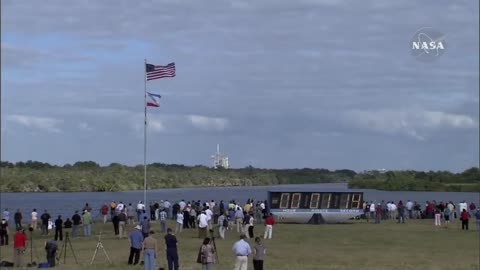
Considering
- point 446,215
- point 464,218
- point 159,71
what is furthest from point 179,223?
point 446,215

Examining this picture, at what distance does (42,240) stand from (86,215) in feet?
7.85

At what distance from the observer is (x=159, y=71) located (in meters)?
42.7

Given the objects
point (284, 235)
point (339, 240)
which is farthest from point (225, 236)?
point (339, 240)

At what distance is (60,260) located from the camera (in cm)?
2944

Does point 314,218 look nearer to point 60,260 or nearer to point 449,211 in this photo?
point 449,211

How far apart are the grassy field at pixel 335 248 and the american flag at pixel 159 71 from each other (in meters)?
8.03

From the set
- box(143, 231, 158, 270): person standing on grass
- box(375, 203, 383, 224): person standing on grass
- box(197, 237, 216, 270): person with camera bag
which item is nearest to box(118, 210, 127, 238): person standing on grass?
box(143, 231, 158, 270): person standing on grass

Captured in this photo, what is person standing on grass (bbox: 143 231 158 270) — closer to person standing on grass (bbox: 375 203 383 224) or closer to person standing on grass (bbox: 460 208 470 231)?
person standing on grass (bbox: 460 208 470 231)

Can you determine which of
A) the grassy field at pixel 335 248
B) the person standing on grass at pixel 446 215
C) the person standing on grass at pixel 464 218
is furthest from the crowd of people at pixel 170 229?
the person standing on grass at pixel 464 218

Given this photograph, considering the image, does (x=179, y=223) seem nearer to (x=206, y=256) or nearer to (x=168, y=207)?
(x=168, y=207)

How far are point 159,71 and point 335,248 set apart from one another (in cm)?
1430

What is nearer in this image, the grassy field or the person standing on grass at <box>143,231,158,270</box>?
the person standing on grass at <box>143,231,158,270</box>

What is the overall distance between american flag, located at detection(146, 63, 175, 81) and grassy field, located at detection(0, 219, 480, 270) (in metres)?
8.03

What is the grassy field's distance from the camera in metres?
28.2
